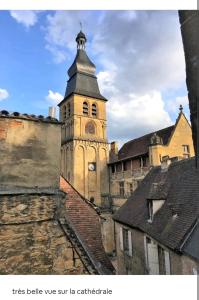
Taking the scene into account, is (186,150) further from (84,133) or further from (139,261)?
(139,261)

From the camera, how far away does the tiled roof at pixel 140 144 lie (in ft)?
79.8

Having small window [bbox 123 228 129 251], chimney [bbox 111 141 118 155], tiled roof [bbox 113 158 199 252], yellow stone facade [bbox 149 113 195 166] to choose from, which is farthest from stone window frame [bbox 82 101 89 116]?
small window [bbox 123 228 129 251]

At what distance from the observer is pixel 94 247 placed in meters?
6.86

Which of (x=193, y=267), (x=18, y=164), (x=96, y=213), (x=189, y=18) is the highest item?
(x=189, y=18)

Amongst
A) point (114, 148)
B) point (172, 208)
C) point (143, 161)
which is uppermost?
point (114, 148)

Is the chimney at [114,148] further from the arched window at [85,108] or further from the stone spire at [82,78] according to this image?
the stone spire at [82,78]

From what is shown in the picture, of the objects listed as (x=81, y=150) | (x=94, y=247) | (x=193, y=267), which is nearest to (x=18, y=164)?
(x=94, y=247)

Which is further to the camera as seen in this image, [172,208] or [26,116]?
[172,208]

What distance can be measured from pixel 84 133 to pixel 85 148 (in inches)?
75.5

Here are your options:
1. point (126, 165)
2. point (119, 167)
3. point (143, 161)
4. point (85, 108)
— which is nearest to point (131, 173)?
point (126, 165)

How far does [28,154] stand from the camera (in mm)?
5062
